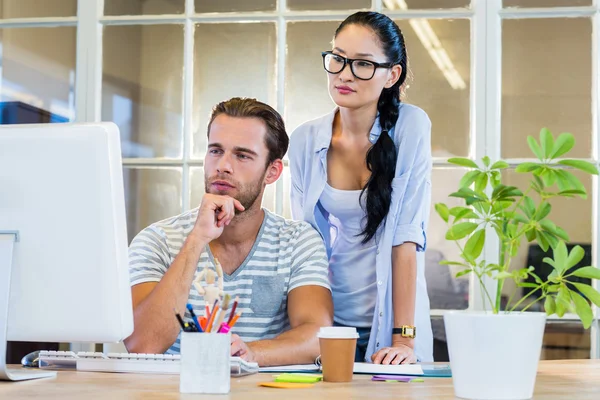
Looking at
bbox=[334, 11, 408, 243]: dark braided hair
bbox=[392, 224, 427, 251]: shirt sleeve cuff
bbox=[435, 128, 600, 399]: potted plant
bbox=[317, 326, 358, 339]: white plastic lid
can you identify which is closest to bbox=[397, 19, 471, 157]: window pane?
bbox=[334, 11, 408, 243]: dark braided hair

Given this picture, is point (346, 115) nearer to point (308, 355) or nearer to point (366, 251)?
point (366, 251)

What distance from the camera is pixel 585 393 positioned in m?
1.30

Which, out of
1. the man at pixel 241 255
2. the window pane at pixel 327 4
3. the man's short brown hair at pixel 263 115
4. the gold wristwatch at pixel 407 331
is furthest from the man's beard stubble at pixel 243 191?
the window pane at pixel 327 4

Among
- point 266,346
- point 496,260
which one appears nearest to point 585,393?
point 266,346

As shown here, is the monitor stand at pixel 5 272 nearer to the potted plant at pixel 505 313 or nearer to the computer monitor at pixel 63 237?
the computer monitor at pixel 63 237

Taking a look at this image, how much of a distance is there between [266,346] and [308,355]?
0.14m

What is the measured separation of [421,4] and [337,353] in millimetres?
2015

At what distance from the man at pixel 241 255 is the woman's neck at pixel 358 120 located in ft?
0.63

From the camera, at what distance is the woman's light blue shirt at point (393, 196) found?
2.27m

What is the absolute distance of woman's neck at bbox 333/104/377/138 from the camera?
2.35m

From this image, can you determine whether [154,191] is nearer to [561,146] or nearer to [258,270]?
A: [258,270]

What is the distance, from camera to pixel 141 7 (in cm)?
320

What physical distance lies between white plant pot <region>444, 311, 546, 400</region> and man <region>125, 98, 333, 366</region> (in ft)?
2.47

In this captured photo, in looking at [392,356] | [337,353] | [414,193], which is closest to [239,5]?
[414,193]
